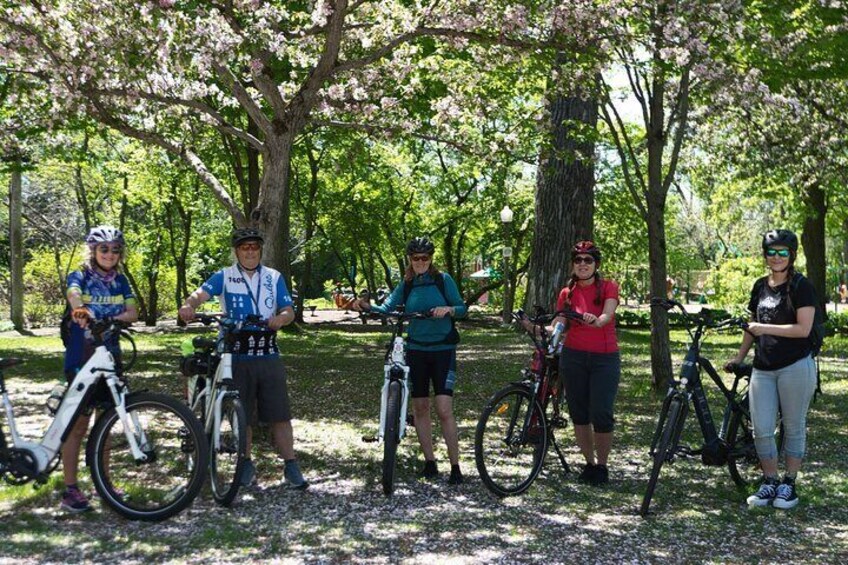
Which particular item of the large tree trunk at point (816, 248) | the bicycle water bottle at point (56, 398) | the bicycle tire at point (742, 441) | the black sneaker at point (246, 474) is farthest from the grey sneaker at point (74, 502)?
the large tree trunk at point (816, 248)

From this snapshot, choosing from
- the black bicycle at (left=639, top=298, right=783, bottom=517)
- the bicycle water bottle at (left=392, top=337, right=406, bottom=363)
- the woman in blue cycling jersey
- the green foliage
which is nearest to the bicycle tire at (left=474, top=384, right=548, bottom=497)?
the bicycle water bottle at (left=392, top=337, right=406, bottom=363)

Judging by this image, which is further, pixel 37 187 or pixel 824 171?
pixel 37 187

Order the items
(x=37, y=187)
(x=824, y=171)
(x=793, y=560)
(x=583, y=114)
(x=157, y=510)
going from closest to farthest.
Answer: (x=793, y=560) < (x=157, y=510) < (x=583, y=114) < (x=824, y=171) < (x=37, y=187)

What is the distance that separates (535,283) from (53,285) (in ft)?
94.2

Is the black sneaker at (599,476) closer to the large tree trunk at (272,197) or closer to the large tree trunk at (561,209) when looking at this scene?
the large tree trunk at (272,197)

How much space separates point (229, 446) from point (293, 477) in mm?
693

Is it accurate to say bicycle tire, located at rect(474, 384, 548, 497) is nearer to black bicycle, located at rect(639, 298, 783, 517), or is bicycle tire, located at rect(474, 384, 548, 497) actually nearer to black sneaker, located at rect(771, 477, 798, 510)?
black bicycle, located at rect(639, 298, 783, 517)

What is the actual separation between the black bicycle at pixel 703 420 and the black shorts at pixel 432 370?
1.46 m

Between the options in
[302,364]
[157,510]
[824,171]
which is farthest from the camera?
[824,171]

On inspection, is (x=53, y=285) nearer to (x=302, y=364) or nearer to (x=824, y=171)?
(x=302, y=364)

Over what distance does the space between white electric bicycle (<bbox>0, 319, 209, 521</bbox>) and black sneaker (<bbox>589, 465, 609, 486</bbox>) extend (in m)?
2.81

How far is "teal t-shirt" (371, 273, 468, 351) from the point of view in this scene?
6.31m

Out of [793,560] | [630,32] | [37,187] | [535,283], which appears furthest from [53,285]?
[793,560]

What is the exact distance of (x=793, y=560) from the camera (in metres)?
4.72
